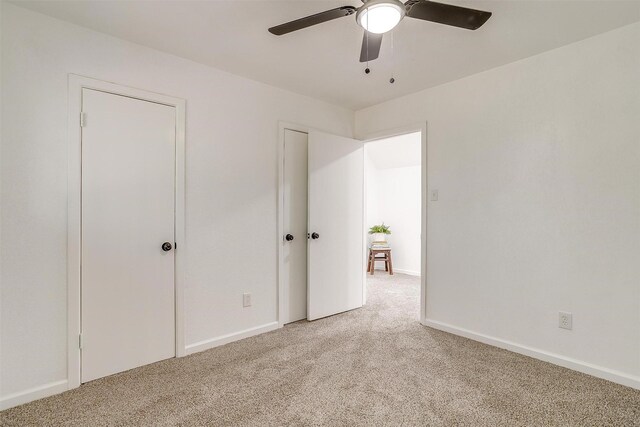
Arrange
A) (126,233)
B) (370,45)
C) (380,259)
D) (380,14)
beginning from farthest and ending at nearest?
(380,259) → (126,233) → (370,45) → (380,14)

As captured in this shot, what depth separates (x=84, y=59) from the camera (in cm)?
213

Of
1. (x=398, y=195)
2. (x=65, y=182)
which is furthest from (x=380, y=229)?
(x=65, y=182)

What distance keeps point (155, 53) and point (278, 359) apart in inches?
98.4

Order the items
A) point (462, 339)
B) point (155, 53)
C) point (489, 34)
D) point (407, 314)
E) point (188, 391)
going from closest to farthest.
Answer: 1. point (188, 391)
2. point (489, 34)
3. point (155, 53)
4. point (462, 339)
5. point (407, 314)

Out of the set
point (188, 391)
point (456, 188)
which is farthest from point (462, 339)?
point (188, 391)

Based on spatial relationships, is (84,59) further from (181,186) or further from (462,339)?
(462,339)

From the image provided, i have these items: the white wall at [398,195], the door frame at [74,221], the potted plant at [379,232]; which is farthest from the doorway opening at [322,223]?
the potted plant at [379,232]

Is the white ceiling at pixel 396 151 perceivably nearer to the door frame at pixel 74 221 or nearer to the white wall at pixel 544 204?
the white wall at pixel 544 204

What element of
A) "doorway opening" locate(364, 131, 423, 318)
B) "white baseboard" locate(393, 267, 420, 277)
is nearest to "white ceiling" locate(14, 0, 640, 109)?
"doorway opening" locate(364, 131, 423, 318)

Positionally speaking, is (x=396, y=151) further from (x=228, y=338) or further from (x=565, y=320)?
(x=228, y=338)

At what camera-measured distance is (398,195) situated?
615 cm

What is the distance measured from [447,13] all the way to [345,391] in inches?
86.0

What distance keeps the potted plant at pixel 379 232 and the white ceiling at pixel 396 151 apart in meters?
1.19

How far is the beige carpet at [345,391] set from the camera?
70.0 inches
